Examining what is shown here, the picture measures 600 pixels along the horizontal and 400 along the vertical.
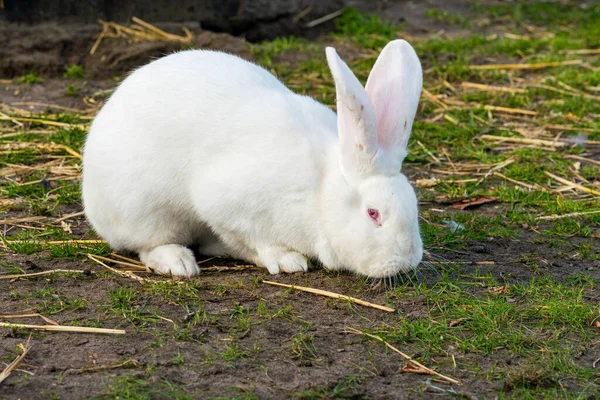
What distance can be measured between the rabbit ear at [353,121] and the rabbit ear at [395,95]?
0.35ft

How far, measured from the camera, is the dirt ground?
294 centimetres

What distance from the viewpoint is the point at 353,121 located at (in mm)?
3607

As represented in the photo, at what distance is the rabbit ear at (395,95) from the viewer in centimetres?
373

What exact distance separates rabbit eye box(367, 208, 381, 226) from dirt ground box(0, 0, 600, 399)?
1.03ft

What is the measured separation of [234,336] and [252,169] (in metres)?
0.83

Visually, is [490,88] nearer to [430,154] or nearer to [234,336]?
Answer: [430,154]

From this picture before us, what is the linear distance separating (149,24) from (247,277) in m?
4.35

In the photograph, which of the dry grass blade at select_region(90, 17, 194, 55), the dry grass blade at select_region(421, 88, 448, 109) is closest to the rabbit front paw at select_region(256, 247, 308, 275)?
the dry grass blade at select_region(421, 88, 448, 109)

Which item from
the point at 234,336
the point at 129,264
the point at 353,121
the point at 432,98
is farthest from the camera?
the point at 432,98

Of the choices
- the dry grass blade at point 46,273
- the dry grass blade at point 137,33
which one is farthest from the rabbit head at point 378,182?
the dry grass blade at point 137,33

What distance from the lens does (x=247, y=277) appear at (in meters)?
3.98

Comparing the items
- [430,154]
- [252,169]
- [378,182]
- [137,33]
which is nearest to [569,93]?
[430,154]

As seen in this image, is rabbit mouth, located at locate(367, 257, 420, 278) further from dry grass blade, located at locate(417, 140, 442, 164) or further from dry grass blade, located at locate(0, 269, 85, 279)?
dry grass blade, located at locate(417, 140, 442, 164)

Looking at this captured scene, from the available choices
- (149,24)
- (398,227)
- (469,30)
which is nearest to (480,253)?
(398,227)
